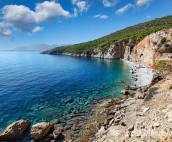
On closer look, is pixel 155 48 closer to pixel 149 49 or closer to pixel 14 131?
pixel 149 49

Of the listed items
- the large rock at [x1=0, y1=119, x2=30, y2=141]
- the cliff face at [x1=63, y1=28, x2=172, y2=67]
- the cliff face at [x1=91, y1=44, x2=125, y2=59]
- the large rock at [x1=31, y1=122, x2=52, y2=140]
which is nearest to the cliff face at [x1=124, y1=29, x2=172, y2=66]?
the cliff face at [x1=63, y1=28, x2=172, y2=67]

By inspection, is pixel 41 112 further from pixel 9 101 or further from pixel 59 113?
pixel 9 101

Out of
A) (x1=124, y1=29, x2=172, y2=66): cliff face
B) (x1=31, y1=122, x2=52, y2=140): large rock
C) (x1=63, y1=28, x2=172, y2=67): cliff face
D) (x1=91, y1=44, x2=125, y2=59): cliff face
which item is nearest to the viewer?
(x1=31, y1=122, x2=52, y2=140): large rock

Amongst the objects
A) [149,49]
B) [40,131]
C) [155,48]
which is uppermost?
[155,48]

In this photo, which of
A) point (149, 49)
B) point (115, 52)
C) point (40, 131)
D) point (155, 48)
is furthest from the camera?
point (115, 52)

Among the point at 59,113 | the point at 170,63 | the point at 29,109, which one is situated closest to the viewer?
the point at 59,113

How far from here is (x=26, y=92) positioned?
44.4 m

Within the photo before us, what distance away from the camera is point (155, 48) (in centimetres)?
6931

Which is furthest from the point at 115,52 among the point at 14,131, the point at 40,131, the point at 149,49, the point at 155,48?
the point at 14,131

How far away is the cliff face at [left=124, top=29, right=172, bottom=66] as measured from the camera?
63.5 metres

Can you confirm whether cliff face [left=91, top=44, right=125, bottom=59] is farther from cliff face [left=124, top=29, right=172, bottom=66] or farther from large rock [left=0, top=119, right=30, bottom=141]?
large rock [left=0, top=119, right=30, bottom=141]

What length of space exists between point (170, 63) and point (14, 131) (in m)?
49.4

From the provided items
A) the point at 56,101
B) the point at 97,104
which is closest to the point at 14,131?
the point at 56,101

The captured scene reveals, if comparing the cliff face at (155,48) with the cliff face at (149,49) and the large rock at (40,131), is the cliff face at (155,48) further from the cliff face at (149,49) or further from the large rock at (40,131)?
the large rock at (40,131)
